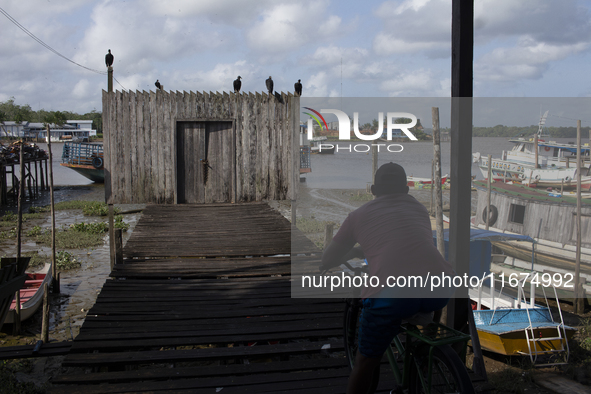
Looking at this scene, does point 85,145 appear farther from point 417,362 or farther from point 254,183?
point 417,362

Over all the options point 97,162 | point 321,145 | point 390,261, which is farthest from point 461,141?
point 97,162

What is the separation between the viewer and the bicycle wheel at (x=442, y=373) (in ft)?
8.06

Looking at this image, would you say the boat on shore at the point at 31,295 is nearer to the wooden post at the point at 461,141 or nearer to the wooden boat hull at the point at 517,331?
the wooden post at the point at 461,141

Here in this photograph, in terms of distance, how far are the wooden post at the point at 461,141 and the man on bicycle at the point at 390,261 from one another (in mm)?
994

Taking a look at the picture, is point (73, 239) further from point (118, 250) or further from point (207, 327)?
point (207, 327)

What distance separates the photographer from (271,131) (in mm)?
12250

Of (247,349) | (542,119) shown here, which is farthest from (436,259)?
(542,119)

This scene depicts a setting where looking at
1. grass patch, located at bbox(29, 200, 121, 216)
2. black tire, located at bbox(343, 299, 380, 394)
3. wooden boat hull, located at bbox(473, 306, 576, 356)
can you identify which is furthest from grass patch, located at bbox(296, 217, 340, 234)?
black tire, located at bbox(343, 299, 380, 394)

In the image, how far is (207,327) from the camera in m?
4.62

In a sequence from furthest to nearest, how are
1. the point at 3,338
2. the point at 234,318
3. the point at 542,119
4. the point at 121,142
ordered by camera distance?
1. the point at 542,119
2. the point at 121,142
3. the point at 3,338
4. the point at 234,318

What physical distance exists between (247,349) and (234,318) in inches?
30.2

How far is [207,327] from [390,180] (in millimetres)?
2707

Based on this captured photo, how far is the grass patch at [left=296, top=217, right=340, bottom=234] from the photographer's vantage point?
2011cm

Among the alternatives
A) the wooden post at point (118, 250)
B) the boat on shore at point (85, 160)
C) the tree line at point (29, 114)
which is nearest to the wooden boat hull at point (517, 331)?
the wooden post at point (118, 250)
